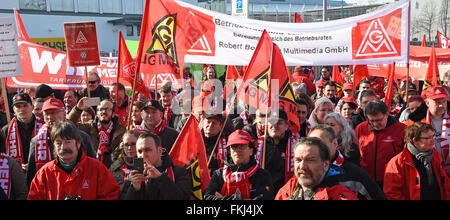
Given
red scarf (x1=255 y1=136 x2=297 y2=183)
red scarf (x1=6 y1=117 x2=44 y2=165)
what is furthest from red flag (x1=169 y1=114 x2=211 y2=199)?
red scarf (x1=6 y1=117 x2=44 y2=165)

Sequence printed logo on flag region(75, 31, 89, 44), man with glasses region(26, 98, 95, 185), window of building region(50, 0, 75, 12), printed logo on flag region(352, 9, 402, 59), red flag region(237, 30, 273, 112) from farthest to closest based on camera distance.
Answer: window of building region(50, 0, 75, 12), printed logo on flag region(75, 31, 89, 44), printed logo on flag region(352, 9, 402, 59), red flag region(237, 30, 273, 112), man with glasses region(26, 98, 95, 185)

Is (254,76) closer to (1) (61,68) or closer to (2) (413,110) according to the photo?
(2) (413,110)

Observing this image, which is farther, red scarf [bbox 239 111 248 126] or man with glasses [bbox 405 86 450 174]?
red scarf [bbox 239 111 248 126]

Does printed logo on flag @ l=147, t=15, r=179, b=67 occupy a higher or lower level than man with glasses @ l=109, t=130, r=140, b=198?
higher

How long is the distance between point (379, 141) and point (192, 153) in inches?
78.8

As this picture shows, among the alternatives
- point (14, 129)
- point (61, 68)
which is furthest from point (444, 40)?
point (14, 129)

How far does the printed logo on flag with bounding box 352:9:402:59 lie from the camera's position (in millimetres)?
6441

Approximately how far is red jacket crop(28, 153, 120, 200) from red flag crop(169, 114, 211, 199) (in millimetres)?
1044

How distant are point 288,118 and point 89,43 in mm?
3869

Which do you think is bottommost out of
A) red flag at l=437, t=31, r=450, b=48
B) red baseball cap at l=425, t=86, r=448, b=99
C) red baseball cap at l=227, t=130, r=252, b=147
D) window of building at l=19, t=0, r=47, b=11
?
red baseball cap at l=227, t=130, r=252, b=147

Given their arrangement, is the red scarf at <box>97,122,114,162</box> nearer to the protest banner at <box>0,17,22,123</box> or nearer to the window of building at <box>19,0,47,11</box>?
the protest banner at <box>0,17,22,123</box>

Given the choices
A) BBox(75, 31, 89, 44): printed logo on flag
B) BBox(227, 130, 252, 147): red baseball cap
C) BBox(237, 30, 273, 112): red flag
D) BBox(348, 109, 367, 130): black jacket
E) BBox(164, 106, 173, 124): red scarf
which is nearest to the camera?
BBox(227, 130, 252, 147): red baseball cap

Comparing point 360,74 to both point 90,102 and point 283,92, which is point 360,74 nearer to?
point 283,92
